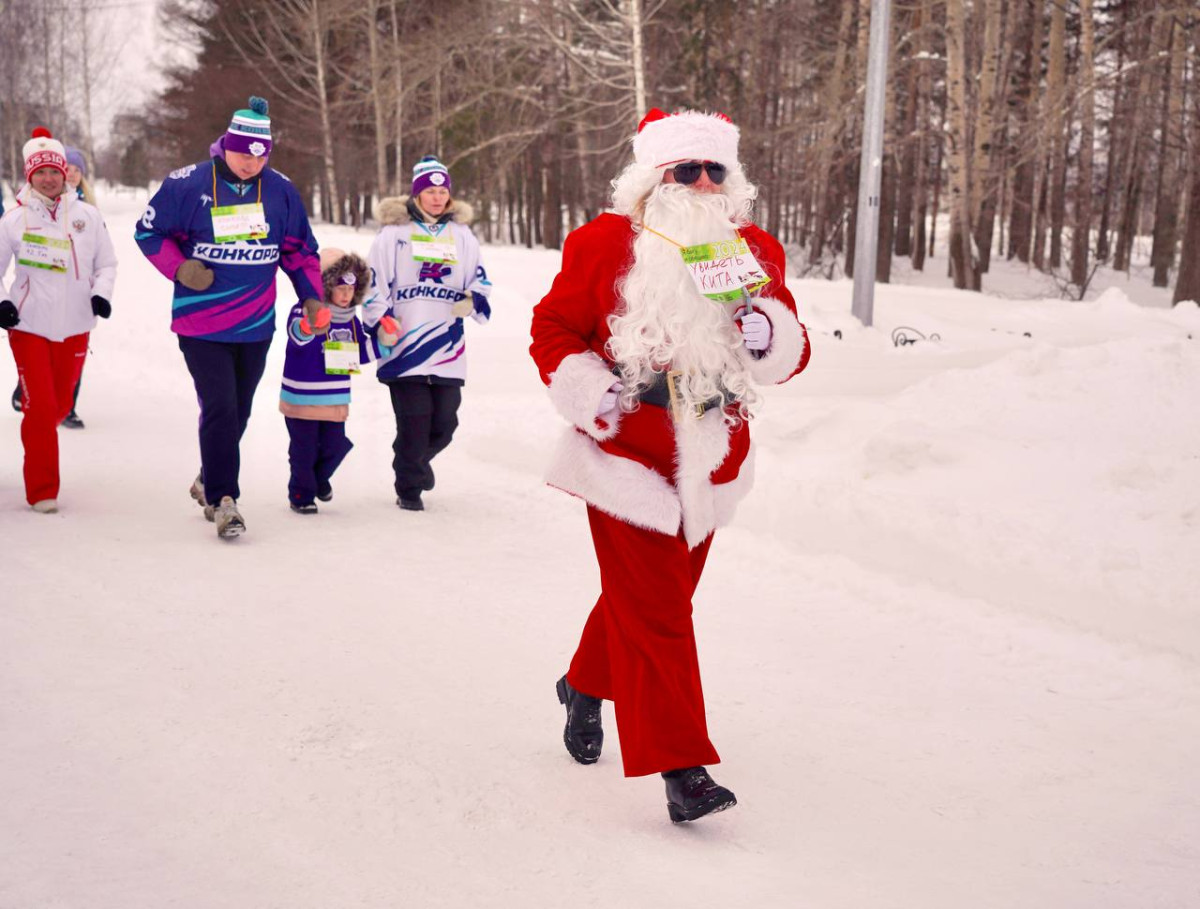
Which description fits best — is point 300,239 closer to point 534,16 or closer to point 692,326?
point 692,326

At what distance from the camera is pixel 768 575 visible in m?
5.93

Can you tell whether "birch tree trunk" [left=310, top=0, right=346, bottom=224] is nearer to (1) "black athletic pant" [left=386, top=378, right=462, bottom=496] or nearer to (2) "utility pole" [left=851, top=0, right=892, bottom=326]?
(2) "utility pole" [left=851, top=0, right=892, bottom=326]

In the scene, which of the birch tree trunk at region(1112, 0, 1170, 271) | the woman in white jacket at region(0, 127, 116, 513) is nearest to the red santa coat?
the woman in white jacket at region(0, 127, 116, 513)

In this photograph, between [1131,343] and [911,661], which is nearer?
[911,661]

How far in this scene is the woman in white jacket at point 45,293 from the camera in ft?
21.9

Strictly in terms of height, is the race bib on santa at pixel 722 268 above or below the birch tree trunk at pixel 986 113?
below

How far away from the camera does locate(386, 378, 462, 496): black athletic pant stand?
718 centimetres

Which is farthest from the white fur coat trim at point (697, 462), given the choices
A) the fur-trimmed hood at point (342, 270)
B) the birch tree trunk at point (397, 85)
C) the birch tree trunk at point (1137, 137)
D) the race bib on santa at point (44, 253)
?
the birch tree trunk at point (397, 85)

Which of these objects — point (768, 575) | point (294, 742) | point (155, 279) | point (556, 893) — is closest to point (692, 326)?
point (556, 893)

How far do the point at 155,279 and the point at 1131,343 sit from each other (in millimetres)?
12736

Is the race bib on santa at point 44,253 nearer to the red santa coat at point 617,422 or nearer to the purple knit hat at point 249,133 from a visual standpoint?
the purple knit hat at point 249,133

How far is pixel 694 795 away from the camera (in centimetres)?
322

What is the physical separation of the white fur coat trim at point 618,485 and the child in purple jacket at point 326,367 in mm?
3764

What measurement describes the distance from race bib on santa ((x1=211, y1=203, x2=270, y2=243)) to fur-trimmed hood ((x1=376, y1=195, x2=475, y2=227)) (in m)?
1.03
